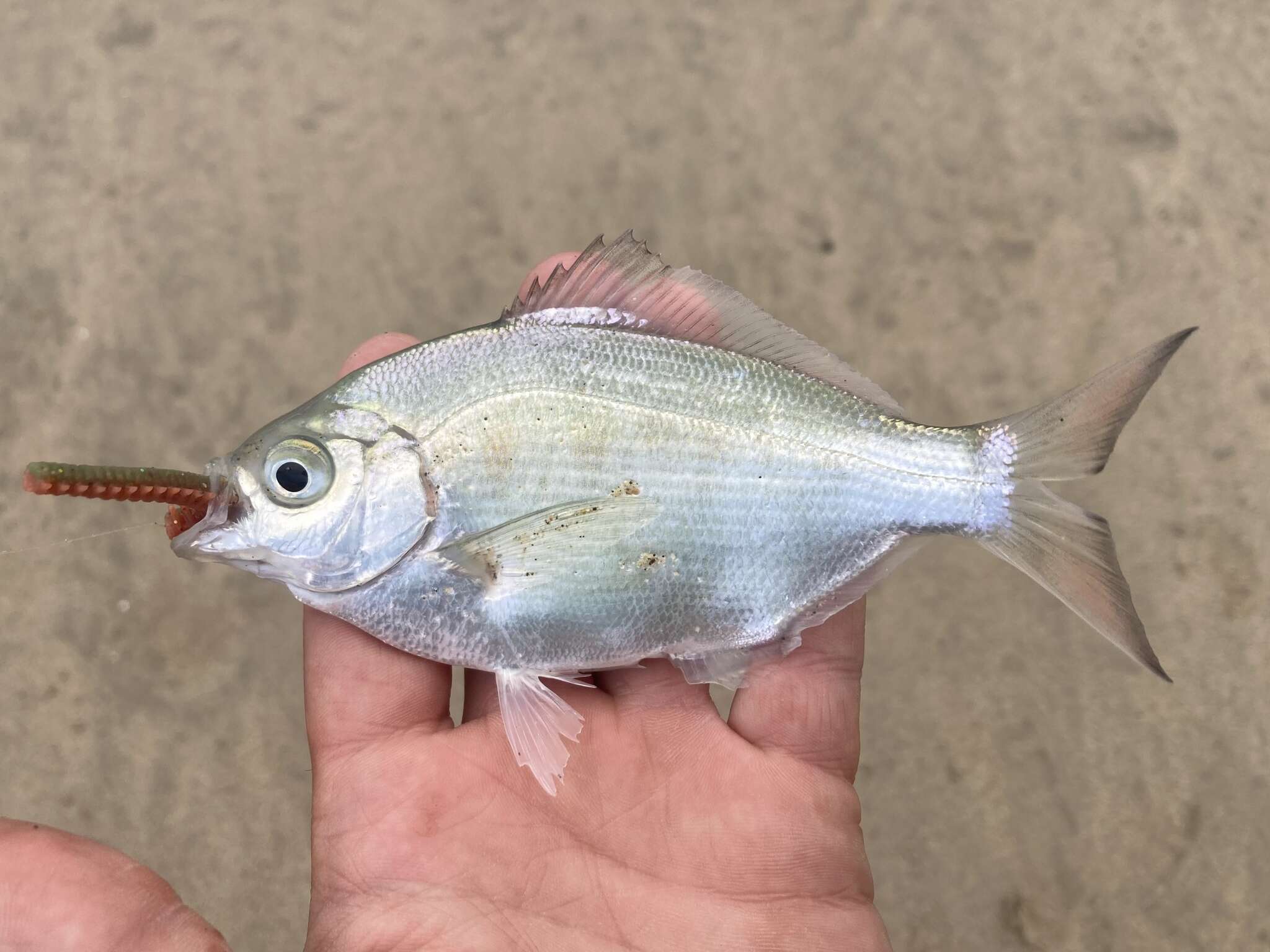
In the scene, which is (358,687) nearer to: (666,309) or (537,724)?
(537,724)

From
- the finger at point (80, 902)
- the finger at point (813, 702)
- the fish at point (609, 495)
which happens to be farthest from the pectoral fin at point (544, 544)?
the finger at point (80, 902)

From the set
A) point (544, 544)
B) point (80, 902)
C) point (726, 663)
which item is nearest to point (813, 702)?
point (726, 663)

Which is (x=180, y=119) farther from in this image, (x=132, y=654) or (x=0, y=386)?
(x=132, y=654)

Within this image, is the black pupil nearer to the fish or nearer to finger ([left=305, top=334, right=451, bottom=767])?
the fish

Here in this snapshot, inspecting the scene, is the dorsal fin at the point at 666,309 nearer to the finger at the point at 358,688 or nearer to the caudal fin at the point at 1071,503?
the caudal fin at the point at 1071,503

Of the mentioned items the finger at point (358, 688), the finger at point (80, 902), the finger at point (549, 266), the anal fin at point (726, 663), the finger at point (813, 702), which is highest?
the finger at point (549, 266)

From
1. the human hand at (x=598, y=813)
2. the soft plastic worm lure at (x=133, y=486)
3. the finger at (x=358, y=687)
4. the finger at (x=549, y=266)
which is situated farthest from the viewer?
the finger at (x=549, y=266)

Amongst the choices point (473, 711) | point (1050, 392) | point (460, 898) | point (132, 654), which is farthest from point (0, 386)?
point (1050, 392)

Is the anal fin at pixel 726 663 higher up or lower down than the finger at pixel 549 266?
lower down
